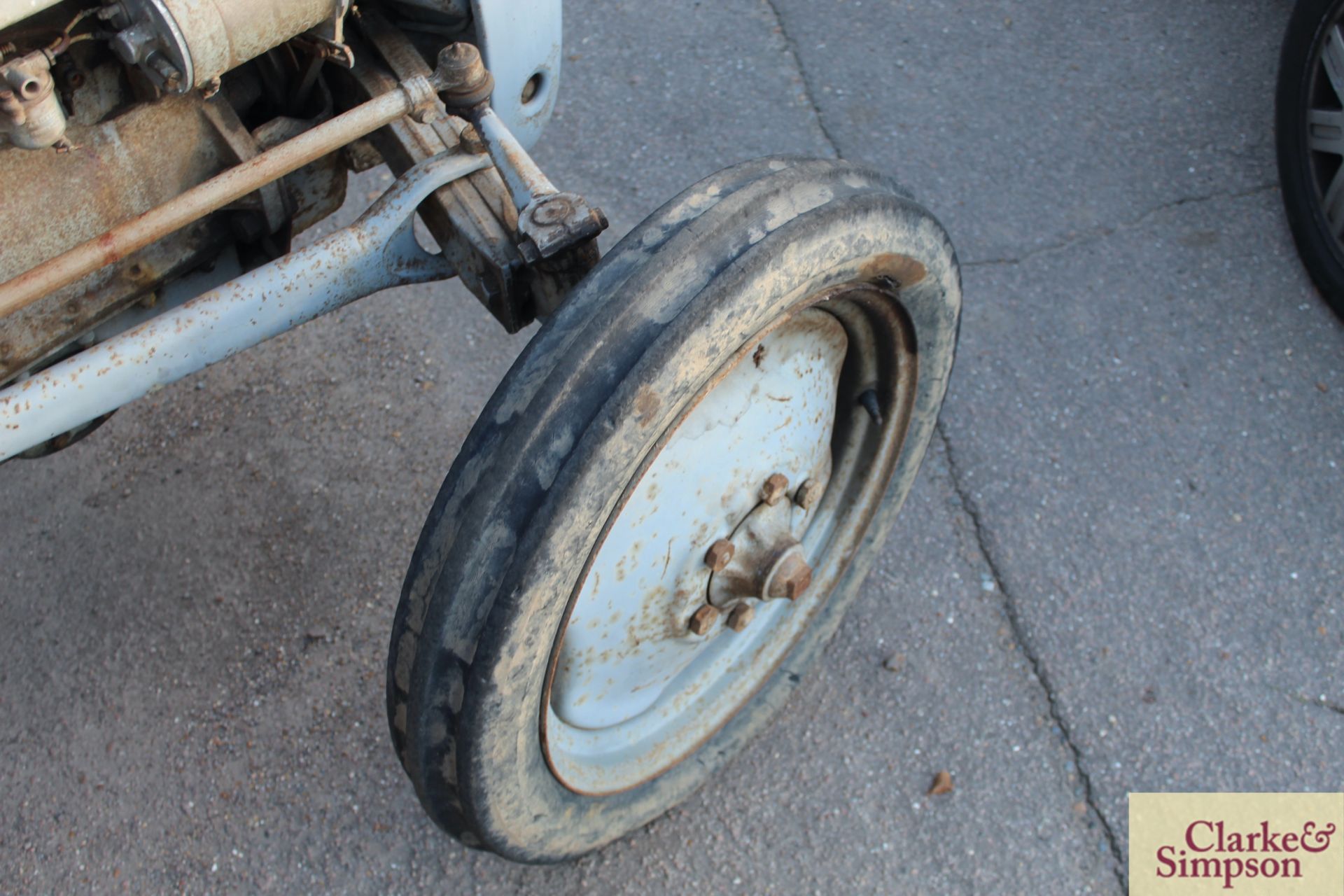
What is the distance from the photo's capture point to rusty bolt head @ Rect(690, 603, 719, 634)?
5.04ft

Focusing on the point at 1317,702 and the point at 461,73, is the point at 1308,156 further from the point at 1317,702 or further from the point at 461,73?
the point at 461,73

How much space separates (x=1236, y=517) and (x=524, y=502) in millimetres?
1608

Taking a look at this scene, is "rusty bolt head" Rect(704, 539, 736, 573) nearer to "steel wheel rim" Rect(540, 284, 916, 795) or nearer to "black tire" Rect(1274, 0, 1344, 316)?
"steel wheel rim" Rect(540, 284, 916, 795)

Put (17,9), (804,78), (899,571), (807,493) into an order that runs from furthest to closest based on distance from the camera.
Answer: (804,78) < (899,571) < (807,493) < (17,9)

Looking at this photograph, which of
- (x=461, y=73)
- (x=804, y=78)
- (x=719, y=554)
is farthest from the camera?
(x=804, y=78)

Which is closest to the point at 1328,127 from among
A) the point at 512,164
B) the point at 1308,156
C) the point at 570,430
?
the point at 1308,156

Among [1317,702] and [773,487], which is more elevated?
[773,487]

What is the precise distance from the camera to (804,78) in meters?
2.89

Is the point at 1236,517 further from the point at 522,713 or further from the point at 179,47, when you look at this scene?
the point at 179,47

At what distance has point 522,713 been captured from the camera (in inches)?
48.0

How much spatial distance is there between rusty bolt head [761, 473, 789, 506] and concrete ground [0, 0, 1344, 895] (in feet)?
1.84

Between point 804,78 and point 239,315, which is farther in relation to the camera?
point 804,78

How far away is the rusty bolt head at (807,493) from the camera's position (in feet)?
5.18

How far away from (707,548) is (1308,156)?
5.71ft
